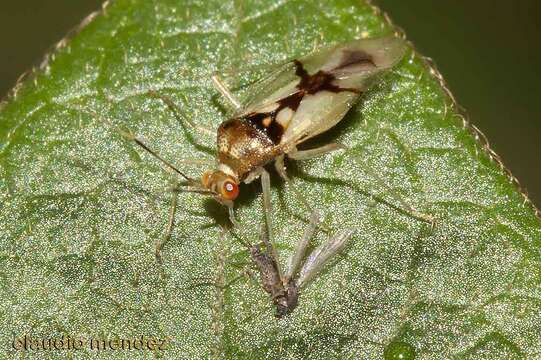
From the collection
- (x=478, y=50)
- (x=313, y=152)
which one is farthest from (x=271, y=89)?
(x=478, y=50)

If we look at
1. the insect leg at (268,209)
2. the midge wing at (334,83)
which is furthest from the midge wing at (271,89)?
the insect leg at (268,209)

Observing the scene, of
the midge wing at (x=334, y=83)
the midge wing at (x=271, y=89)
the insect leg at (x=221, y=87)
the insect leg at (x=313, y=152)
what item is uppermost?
the insect leg at (x=221, y=87)

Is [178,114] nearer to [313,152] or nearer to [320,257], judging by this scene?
[313,152]

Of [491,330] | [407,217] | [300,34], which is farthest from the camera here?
[300,34]

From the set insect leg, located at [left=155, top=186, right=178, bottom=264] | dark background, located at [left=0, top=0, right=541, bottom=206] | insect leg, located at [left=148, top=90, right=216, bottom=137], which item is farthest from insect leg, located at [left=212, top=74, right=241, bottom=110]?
dark background, located at [left=0, top=0, right=541, bottom=206]

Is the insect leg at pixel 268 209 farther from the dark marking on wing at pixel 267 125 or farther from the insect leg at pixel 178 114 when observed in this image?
the insect leg at pixel 178 114

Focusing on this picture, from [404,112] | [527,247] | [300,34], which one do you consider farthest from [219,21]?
[527,247]

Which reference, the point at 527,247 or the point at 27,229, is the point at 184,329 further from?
the point at 527,247
